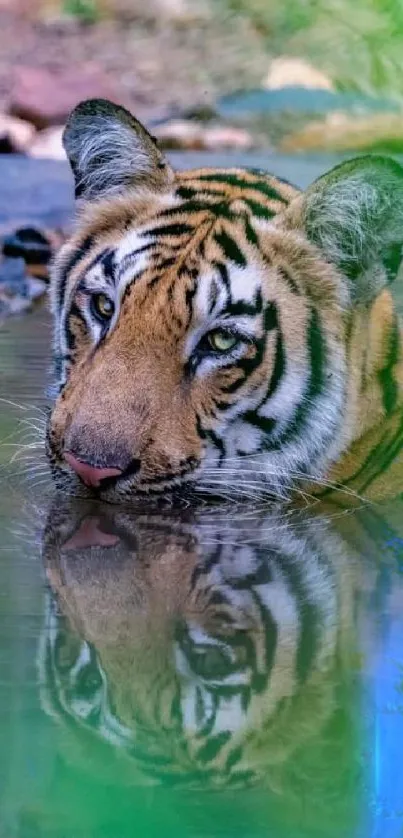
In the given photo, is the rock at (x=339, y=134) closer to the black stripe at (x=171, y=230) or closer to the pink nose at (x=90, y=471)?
the black stripe at (x=171, y=230)

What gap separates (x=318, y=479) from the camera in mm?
2975

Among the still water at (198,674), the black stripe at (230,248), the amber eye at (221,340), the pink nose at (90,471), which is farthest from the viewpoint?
the black stripe at (230,248)

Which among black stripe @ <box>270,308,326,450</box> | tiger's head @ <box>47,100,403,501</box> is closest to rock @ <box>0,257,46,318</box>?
tiger's head @ <box>47,100,403,501</box>

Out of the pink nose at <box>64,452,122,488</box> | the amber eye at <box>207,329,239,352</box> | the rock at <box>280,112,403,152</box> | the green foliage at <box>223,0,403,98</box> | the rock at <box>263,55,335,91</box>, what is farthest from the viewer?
the rock at <box>263,55,335,91</box>

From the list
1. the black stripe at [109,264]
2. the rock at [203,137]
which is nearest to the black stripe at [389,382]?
the black stripe at [109,264]

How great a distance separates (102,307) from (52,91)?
509cm

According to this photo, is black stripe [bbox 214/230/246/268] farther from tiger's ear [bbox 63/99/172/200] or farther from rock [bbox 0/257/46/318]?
rock [bbox 0/257/46/318]

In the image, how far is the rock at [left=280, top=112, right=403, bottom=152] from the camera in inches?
235

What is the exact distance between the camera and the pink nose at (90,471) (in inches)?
102

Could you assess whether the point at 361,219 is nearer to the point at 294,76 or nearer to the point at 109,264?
the point at 109,264

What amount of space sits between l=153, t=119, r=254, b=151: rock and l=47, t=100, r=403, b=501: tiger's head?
423cm

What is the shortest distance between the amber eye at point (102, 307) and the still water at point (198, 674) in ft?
1.27

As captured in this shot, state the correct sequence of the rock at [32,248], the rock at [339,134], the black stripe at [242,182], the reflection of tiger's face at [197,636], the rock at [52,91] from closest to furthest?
the reflection of tiger's face at [197,636], the black stripe at [242,182], the rock at [339,134], the rock at [32,248], the rock at [52,91]

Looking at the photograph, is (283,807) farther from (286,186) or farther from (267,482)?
(286,186)
